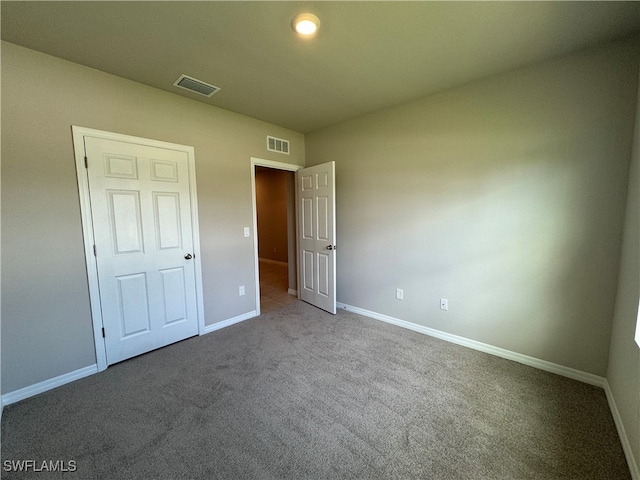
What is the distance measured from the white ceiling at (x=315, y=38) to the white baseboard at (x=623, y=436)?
Answer: 2491mm

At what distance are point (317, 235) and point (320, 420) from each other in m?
2.24

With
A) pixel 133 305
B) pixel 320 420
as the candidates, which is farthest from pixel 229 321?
pixel 320 420

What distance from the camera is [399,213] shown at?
9.55 ft

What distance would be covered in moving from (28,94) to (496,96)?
3707mm

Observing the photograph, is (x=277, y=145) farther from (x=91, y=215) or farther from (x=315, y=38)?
(x=91, y=215)

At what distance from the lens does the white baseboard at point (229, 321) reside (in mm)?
2914

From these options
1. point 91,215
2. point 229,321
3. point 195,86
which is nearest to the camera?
point 91,215

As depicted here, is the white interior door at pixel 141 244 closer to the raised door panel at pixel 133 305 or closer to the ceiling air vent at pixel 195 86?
the raised door panel at pixel 133 305

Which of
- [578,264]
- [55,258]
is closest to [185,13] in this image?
[55,258]

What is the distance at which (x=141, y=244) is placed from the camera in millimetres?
2377

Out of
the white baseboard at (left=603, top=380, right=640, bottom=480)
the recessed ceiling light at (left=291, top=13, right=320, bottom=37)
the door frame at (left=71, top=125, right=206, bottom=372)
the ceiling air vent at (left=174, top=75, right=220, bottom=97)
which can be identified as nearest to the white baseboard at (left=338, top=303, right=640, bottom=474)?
the white baseboard at (left=603, top=380, right=640, bottom=480)

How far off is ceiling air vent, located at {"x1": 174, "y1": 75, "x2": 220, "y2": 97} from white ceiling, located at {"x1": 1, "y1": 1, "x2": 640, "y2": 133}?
0.26 feet

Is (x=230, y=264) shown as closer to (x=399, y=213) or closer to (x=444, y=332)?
(x=399, y=213)

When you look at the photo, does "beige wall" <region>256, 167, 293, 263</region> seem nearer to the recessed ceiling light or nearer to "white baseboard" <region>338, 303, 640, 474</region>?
"white baseboard" <region>338, 303, 640, 474</region>
